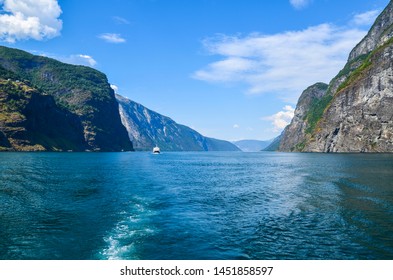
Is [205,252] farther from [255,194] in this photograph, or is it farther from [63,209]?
[255,194]

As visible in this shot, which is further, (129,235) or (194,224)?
(194,224)

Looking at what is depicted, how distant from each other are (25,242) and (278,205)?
→ 30704 mm

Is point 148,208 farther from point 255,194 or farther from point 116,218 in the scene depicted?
point 255,194

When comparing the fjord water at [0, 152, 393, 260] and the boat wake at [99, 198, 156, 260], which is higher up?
the fjord water at [0, 152, 393, 260]

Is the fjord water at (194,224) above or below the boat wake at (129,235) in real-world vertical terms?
above

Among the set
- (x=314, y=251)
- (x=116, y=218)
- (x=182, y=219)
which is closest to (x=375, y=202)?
(x=314, y=251)

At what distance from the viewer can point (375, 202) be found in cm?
4331

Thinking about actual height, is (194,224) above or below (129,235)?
above

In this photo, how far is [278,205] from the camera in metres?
43.1

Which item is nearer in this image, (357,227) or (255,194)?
(357,227)
